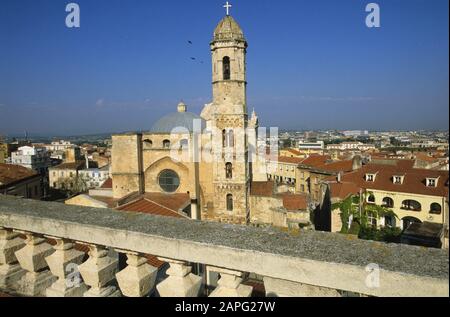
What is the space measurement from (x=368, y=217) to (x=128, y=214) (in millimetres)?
25695

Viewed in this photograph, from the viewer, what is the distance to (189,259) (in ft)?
9.07

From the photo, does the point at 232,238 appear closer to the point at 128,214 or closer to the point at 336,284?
the point at 336,284

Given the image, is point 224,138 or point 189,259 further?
point 224,138

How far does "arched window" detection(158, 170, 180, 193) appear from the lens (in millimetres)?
24391

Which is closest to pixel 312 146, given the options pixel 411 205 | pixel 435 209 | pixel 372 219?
pixel 372 219

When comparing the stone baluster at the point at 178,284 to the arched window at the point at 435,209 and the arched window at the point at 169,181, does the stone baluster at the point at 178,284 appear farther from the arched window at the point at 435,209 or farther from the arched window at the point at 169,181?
the arched window at the point at 169,181

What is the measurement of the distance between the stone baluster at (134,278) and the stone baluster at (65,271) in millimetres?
585

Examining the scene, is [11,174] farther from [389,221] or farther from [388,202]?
[389,221]

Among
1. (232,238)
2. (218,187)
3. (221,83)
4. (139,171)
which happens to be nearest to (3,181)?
(139,171)

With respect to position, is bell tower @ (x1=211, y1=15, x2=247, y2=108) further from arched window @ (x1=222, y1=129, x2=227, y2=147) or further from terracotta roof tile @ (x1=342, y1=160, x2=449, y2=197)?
terracotta roof tile @ (x1=342, y1=160, x2=449, y2=197)

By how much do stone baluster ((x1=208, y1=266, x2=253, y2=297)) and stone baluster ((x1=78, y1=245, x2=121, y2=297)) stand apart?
42.8 inches

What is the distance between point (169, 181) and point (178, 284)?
872 inches

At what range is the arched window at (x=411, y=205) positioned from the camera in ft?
73.7
